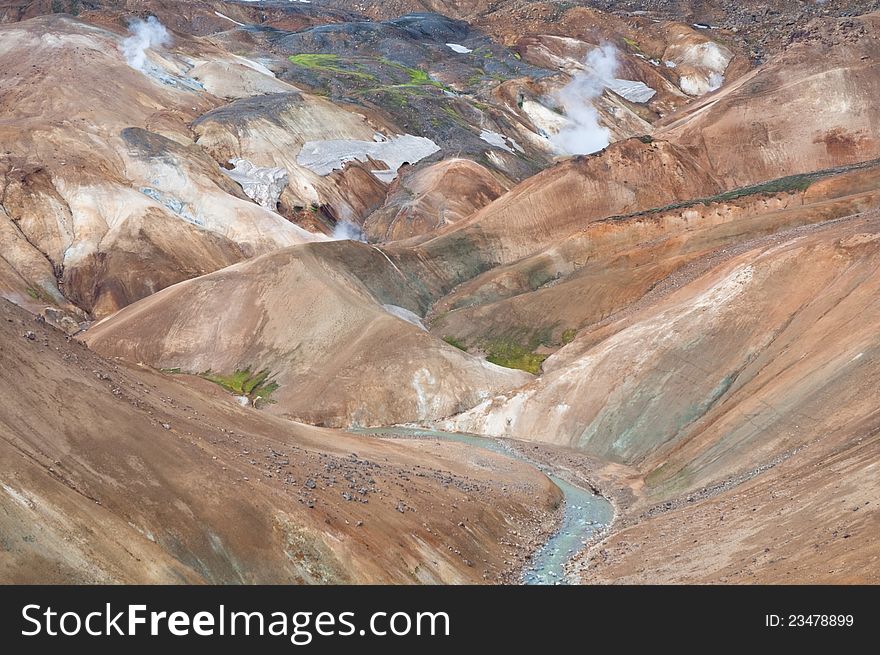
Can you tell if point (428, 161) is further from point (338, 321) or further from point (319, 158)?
point (338, 321)

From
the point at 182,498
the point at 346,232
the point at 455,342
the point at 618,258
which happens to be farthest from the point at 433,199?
the point at 182,498

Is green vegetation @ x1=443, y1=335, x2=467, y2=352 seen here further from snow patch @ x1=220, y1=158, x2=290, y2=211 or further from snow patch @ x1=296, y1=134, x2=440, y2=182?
snow patch @ x1=296, y1=134, x2=440, y2=182

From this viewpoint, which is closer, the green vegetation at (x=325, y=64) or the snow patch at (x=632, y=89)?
the green vegetation at (x=325, y=64)

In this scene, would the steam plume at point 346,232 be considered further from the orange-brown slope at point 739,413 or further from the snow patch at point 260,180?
the orange-brown slope at point 739,413

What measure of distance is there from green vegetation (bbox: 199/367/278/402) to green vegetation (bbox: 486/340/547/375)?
50.1 feet

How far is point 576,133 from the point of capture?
170 m

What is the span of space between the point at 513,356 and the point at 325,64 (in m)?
123

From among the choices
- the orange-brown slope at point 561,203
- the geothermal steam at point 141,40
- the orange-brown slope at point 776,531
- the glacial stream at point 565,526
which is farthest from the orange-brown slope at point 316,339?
the geothermal steam at point 141,40

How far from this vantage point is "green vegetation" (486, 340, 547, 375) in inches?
2940

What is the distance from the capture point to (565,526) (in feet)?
141

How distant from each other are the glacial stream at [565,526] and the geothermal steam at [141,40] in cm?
10103

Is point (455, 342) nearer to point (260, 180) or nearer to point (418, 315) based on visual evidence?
point (418, 315)

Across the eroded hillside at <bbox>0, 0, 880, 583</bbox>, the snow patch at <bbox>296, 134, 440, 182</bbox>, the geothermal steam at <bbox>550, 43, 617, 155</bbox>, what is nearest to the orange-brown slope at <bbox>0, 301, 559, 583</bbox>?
the eroded hillside at <bbox>0, 0, 880, 583</bbox>

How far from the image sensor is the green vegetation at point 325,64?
17788cm
